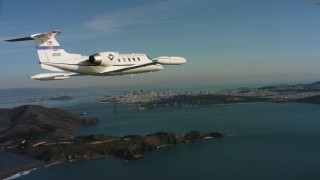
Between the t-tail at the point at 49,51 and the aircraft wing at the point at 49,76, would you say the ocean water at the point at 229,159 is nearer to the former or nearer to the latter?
the t-tail at the point at 49,51

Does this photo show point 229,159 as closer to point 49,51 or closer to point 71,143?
point 71,143

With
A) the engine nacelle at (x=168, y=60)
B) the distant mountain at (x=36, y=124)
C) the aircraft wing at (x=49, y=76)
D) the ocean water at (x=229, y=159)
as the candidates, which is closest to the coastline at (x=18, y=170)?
the ocean water at (x=229, y=159)

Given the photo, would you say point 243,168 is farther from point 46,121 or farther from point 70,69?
point 46,121

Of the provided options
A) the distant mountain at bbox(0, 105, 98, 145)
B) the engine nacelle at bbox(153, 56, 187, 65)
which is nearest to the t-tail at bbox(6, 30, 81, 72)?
the engine nacelle at bbox(153, 56, 187, 65)

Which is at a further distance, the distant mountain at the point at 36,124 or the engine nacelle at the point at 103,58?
the distant mountain at the point at 36,124

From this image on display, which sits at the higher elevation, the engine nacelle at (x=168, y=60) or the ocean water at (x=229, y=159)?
the engine nacelle at (x=168, y=60)

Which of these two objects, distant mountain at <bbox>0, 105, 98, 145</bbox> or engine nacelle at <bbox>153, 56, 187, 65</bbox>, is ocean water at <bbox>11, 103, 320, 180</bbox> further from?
engine nacelle at <bbox>153, 56, 187, 65</bbox>

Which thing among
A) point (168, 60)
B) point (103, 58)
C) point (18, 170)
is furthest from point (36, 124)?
point (168, 60)
